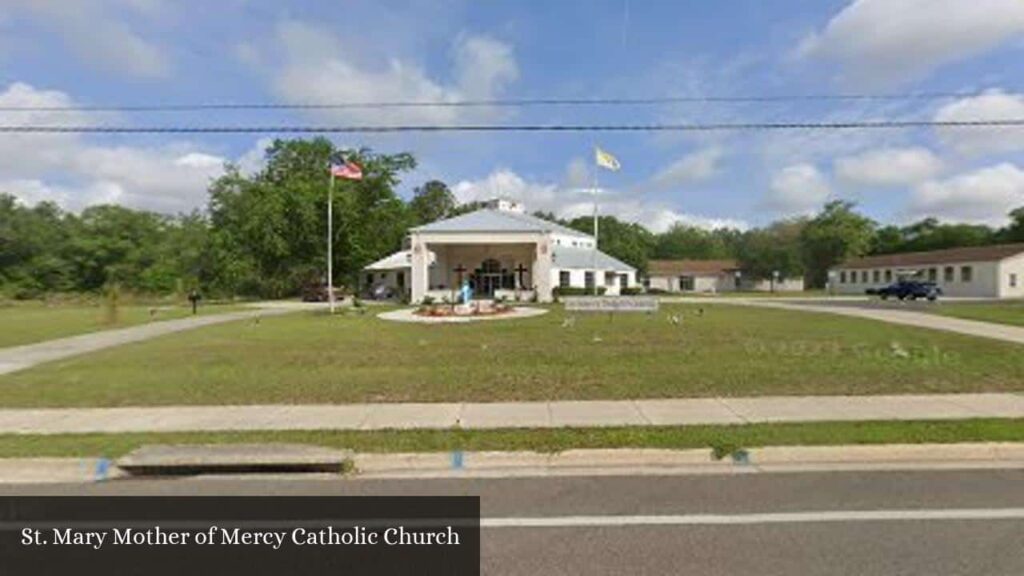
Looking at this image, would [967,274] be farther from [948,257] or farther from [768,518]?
[768,518]

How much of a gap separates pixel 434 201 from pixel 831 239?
55.6 m

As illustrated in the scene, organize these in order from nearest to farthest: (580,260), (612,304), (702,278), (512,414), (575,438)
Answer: (575,438) → (512,414) → (612,304) → (580,260) → (702,278)

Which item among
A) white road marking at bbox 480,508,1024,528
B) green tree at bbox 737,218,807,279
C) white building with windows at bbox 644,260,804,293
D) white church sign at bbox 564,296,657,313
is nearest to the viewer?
white road marking at bbox 480,508,1024,528

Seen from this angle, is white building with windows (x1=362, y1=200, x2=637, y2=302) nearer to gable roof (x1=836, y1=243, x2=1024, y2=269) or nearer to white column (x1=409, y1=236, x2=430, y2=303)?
white column (x1=409, y1=236, x2=430, y2=303)

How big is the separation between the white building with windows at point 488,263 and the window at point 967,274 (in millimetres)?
32548

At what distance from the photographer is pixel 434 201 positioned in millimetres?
94188

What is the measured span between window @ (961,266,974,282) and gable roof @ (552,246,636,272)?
3091 centimetres

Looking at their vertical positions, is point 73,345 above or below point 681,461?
above

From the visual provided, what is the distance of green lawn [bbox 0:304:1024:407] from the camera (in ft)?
34.5

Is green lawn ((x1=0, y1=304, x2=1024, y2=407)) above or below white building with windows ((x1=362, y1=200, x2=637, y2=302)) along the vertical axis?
below

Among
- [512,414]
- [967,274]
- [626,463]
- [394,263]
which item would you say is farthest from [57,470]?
[967,274]

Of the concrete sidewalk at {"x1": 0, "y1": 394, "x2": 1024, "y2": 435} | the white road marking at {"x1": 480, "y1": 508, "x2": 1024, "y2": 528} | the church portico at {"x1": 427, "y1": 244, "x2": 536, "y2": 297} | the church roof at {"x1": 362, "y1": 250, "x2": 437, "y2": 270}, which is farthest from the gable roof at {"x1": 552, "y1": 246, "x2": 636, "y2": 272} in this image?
the white road marking at {"x1": 480, "y1": 508, "x2": 1024, "y2": 528}

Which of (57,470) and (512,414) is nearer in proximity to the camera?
(57,470)

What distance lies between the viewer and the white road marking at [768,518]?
5047mm
